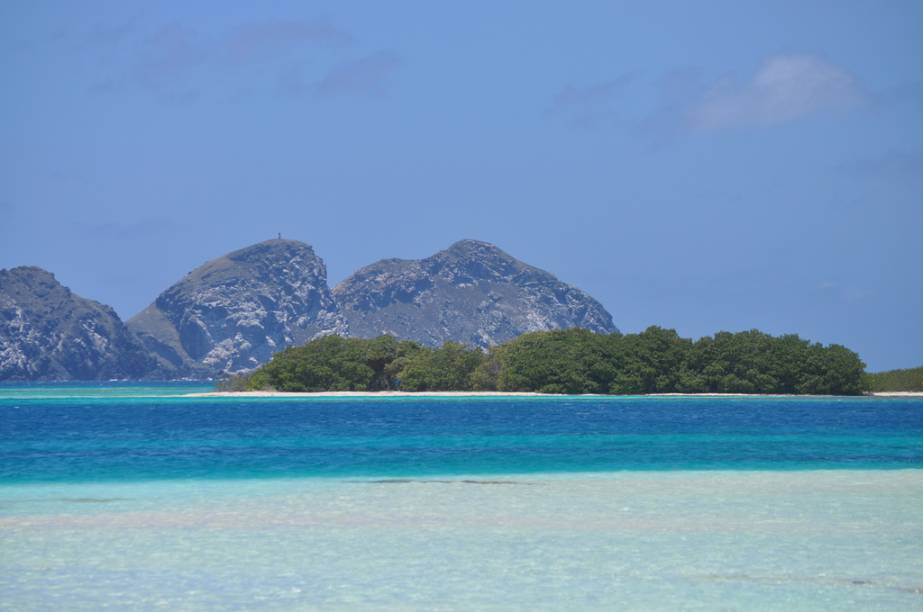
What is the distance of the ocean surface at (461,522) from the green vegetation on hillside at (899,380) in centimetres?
6792

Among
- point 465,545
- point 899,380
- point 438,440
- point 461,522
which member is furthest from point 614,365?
point 465,545

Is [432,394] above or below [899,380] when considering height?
below

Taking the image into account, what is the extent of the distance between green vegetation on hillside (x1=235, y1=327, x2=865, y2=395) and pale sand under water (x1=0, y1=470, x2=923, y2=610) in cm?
7234

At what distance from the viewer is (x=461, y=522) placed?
2234 centimetres

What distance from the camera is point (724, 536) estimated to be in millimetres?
20391

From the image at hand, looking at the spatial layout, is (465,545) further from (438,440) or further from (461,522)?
(438,440)

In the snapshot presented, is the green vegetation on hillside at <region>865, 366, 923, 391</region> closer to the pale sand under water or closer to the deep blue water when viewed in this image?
the deep blue water

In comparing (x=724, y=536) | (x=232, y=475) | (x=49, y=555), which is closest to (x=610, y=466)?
(x=232, y=475)

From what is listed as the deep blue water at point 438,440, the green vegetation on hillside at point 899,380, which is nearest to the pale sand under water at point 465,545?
the deep blue water at point 438,440

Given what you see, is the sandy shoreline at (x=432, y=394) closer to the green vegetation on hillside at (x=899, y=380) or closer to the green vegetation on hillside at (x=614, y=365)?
the green vegetation on hillside at (x=614, y=365)

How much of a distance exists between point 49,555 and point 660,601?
9679 millimetres

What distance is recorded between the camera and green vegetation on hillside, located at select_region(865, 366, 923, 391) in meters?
111

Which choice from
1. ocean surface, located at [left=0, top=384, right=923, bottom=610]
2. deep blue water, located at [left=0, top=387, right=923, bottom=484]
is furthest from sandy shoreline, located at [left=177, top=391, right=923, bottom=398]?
ocean surface, located at [left=0, top=384, right=923, bottom=610]

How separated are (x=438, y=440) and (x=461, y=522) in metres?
24.3
